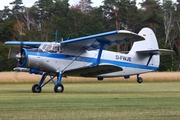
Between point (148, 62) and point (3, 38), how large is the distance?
1756 inches

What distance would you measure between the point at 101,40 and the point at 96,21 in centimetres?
5430

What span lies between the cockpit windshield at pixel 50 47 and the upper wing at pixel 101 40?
301mm

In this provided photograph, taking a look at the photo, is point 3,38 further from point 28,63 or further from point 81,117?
point 81,117

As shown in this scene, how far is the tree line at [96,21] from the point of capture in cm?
7038

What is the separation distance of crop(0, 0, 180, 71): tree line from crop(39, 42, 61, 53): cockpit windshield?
141 ft

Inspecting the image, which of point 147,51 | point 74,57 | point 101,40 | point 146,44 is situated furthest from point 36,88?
point 146,44

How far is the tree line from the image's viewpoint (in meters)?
70.4

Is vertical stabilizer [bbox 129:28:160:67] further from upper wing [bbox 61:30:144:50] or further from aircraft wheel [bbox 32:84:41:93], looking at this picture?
aircraft wheel [bbox 32:84:41:93]

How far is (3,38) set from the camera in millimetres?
69688

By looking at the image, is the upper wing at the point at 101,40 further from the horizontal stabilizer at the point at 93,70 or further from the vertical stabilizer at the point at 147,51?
the vertical stabilizer at the point at 147,51

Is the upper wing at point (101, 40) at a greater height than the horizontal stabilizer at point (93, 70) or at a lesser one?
greater

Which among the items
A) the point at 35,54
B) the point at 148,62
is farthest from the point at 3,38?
the point at 35,54

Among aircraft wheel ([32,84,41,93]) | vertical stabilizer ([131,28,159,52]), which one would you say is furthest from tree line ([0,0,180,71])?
Result: aircraft wheel ([32,84,41,93])

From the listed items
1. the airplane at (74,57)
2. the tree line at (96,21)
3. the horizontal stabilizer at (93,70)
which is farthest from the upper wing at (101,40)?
the tree line at (96,21)
